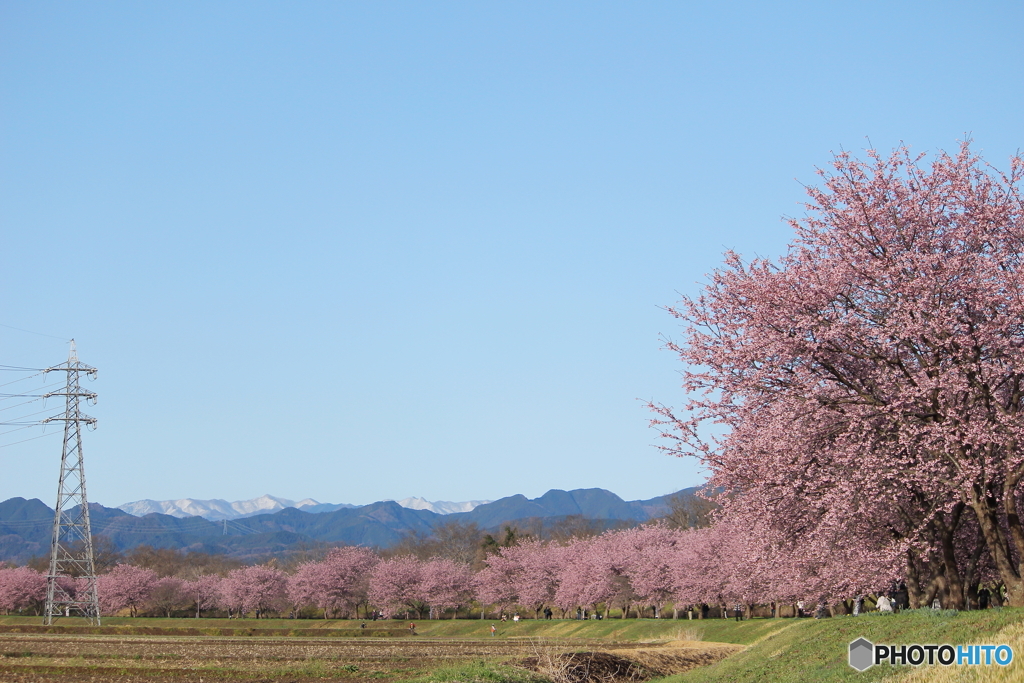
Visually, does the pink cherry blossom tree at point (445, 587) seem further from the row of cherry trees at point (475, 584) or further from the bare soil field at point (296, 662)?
the bare soil field at point (296, 662)

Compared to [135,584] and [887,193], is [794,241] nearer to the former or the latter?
[887,193]

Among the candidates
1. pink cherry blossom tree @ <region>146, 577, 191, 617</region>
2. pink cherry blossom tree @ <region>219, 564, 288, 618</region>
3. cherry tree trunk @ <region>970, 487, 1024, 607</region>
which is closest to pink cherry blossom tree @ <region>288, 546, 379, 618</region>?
pink cherry blossom tree @ <region>219, 564, 288, 618</region>

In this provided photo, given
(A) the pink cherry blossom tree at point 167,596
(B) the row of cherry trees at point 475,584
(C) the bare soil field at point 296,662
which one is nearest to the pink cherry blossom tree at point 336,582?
(B) the row of cherry trees at point 475,584

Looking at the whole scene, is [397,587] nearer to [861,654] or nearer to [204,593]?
[204,593]

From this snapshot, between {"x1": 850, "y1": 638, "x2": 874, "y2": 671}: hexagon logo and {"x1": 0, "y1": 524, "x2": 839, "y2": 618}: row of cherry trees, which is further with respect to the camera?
Result: {"x1": 0, "y1": 524, "x2": 839, "y2": 618}: row of cherry trees

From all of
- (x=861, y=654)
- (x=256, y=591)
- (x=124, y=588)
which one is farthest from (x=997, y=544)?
(x=124, y=588)

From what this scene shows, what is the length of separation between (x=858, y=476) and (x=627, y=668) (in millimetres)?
14471

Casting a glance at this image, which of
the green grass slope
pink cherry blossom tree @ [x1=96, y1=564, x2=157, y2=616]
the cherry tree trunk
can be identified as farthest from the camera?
pink cherry blossom tree @ [x1=96, y1=564, x2=157, y2=616]

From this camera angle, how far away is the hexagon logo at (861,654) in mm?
18203

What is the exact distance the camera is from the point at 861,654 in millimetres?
19016

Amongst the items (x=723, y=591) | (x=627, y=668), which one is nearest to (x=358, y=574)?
(x=723, y=591)
